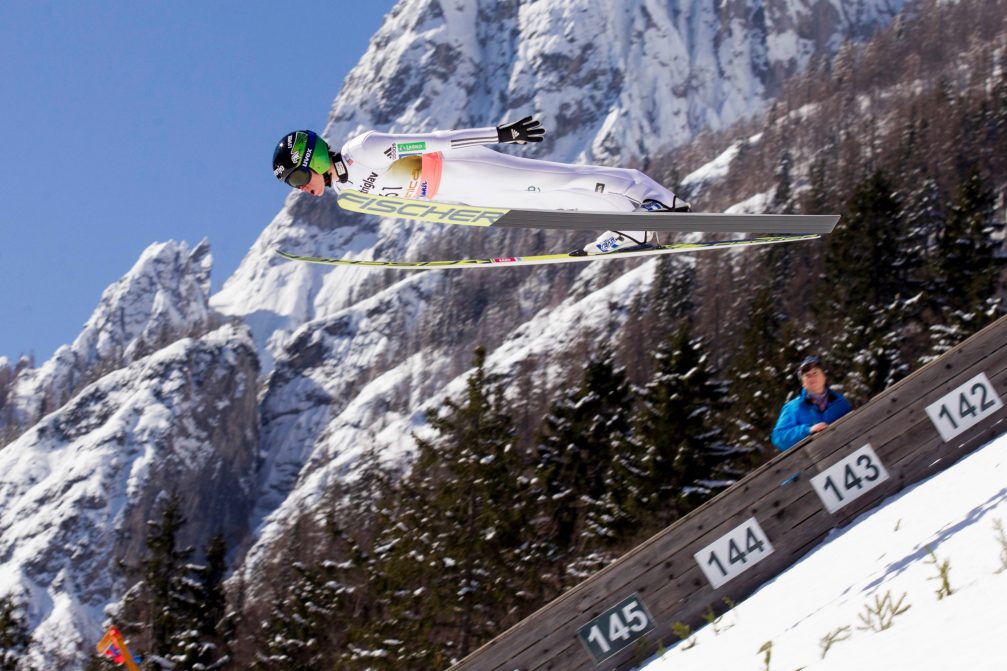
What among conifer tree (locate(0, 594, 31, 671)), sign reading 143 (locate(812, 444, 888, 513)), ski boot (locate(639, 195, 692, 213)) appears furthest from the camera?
conifer tree (locate(0, 594, 31, 671))

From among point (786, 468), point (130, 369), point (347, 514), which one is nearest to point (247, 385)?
point (130, 369)

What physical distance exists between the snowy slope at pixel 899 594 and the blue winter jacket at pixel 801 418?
64cm

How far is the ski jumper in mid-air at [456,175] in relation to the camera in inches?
347

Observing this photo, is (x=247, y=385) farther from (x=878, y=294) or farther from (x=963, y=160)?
(x=878, y=294)

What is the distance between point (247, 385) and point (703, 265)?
84.8 m

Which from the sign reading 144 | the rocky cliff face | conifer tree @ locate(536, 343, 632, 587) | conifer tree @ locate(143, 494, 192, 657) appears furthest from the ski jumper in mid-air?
the rocky cliff face

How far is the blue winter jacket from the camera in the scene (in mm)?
6781

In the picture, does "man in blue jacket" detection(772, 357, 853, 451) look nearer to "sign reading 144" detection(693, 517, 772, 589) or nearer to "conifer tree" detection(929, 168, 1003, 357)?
"sign reading 144" detection(693, 517, 772, 589)

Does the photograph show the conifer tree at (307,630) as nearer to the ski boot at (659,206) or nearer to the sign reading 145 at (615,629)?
the ski boot at (659,206)

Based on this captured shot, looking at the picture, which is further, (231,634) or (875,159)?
(875,159)

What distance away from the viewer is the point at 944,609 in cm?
403

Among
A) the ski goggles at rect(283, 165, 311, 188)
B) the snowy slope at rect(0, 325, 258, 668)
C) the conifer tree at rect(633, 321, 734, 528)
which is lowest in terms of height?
the conifer tree at rect(633, 321, 734, 528)

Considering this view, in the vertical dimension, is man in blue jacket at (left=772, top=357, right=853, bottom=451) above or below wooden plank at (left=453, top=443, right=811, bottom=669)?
above

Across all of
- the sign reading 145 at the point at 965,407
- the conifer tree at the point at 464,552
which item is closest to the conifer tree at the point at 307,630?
the conifer tree at the point at 464,552
